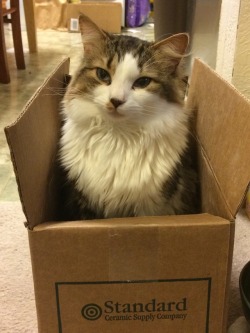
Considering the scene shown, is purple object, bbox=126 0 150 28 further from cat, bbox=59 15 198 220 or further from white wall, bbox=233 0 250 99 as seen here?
cat, bbox=59 15 198 220

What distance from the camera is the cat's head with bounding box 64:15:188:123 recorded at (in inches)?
32.4

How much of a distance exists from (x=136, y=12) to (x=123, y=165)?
3671mm

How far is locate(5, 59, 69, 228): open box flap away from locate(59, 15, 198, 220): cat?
0.21ft

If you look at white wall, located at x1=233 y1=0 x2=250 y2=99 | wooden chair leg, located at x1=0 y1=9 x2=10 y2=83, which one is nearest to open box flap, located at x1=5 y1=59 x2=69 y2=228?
white wall, located at x1=233 y1=0 x2=250 y2=99

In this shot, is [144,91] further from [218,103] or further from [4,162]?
[4,162]

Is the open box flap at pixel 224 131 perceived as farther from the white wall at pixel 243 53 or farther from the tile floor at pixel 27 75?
the tile floor at pixel 27 75

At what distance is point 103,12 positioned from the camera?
395 cm

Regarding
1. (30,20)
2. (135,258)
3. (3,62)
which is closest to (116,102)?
(135,258)

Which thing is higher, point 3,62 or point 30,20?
point 30,20

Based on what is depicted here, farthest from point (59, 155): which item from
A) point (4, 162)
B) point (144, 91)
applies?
point (4, 162)

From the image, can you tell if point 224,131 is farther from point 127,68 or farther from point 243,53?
point 243,53

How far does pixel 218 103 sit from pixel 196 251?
0.38 metres

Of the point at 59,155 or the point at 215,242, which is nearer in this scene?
the point at 215,242

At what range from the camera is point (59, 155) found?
100 cm
